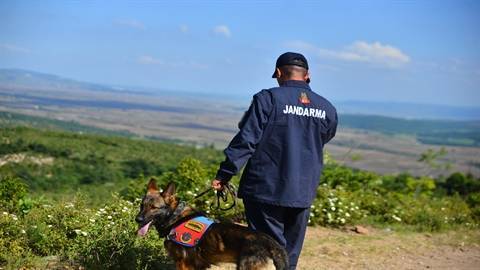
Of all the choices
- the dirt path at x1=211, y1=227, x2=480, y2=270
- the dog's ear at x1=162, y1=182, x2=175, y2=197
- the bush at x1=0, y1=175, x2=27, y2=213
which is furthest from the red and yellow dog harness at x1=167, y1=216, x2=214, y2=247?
the bush at x1=0, y1=175, x2=27, y2=213

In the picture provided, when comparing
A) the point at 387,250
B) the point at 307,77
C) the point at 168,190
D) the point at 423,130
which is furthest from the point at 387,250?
the point at 423,130

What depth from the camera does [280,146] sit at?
4770 millimetres

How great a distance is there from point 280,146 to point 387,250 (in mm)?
4851

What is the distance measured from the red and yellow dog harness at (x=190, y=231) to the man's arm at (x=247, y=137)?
463 mm

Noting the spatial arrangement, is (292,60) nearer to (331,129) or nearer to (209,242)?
(331,129)

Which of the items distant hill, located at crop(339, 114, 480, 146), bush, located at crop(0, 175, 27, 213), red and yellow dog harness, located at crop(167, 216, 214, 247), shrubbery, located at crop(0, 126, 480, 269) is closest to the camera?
red and yellow dog harness, located at crop(167, 216, 214, 247)

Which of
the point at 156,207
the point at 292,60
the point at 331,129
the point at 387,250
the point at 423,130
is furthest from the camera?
the point at 423,130

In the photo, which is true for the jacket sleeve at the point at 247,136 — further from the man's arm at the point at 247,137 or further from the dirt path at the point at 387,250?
the dirt path at the point at 387,250

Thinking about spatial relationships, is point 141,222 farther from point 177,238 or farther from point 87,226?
point 87,226

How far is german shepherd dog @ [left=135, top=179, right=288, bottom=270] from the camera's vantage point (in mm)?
4504

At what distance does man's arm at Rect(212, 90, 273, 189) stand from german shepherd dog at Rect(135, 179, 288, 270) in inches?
19.4

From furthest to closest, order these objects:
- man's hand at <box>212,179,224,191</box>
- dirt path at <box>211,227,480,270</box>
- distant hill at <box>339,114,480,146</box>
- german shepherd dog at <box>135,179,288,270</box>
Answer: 1. distant hill at <box>339,114,480,146</box>
2. dirt path at <box>211,227,480,270</box>
3. man's hand at <box>212,179,224,191</box>
4. german shepherd dog at <box>135,179,288,270</box>

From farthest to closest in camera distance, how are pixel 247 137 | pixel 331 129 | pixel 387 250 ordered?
pixel 387 250 → pixel 331 129 → pixel 247 137

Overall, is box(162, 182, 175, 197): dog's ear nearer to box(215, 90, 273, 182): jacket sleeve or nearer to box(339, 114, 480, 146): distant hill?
box(215, 90, 273, 182): jacket sleeve
